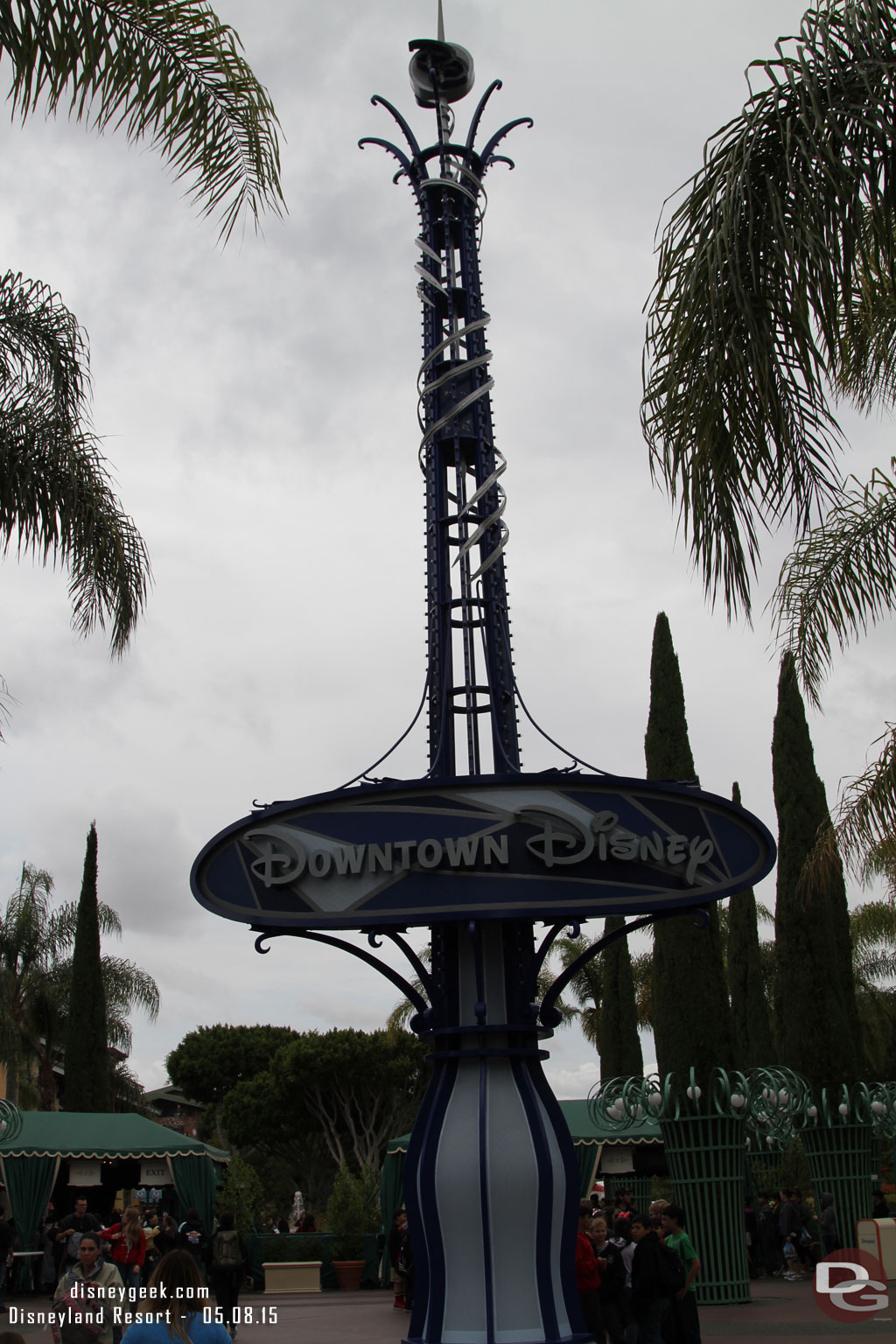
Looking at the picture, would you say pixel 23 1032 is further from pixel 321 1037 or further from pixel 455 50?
pixel 455 50

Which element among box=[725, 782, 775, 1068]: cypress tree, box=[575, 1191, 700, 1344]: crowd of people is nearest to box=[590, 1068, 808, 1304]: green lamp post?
box=[575, 1191, 700, 1344]: crowd of people

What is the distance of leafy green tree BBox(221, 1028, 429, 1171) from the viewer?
4756cm

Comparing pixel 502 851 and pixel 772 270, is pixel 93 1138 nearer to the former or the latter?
pixel 502 851

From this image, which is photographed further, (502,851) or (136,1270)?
(136,1270)

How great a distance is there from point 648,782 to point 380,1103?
42495 millimetres

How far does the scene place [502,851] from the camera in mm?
8953

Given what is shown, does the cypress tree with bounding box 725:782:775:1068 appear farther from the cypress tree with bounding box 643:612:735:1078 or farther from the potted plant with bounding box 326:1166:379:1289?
the potted plant with bounding box 326:1166:379:1289

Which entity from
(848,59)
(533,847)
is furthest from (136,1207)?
(848,59)

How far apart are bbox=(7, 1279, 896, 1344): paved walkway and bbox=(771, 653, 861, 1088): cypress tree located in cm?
444

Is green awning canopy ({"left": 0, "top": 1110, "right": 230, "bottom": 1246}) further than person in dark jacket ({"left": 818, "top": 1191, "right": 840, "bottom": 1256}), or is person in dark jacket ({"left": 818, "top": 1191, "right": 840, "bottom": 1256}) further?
green awning canopy ({"left": 0, "top": 1110, "right": 230, "bottom": 1246})

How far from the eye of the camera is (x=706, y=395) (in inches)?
249

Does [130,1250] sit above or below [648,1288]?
above

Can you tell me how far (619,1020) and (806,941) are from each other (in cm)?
1220

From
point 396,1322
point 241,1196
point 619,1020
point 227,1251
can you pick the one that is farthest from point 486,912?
point 619,1020
